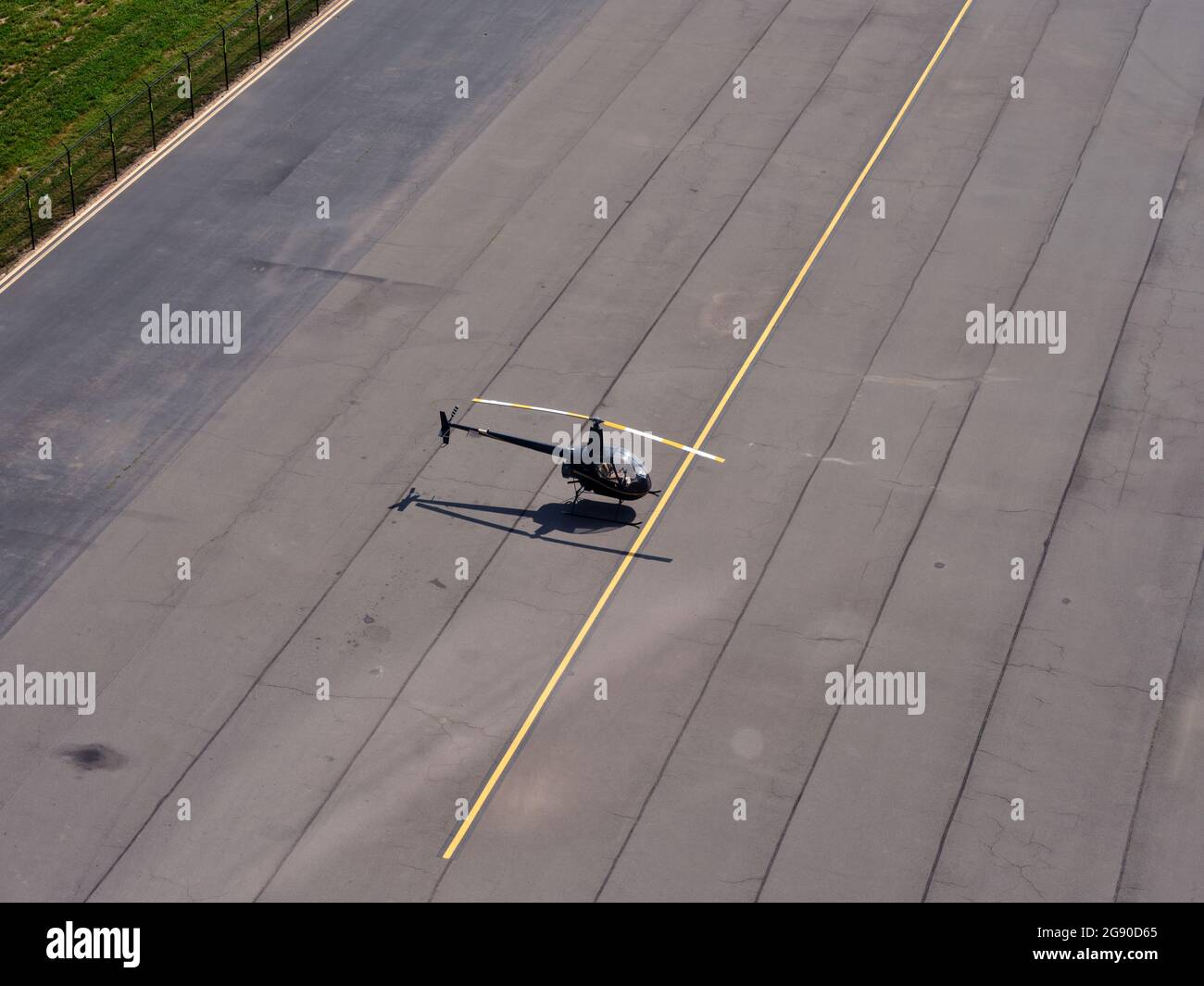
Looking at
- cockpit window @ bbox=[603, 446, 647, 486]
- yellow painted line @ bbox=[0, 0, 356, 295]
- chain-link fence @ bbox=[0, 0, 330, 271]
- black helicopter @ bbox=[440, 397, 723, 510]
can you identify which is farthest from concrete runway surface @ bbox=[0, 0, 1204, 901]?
cockpit window @ bbox=[603, 446, 647, 486]

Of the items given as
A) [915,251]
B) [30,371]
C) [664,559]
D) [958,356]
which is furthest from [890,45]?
[30,371]

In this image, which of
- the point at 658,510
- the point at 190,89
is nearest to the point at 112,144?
the point at 190,89

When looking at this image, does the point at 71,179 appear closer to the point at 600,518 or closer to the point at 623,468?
the point at 600,518

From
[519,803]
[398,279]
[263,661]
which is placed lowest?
[519,803]

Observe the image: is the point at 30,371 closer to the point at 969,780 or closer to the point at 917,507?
the point at 917,507

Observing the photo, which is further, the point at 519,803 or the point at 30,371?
the point at 30,371

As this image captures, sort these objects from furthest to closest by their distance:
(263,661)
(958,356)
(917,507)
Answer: (958,356), (917,507), (263,661)

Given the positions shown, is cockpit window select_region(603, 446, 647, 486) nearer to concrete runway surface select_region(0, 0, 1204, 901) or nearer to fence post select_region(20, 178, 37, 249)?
concrete runway surface select_region(0, 0, 1204, 901)

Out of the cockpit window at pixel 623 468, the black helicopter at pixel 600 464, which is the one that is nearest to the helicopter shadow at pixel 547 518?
the black helicopter at pixel 600 464
